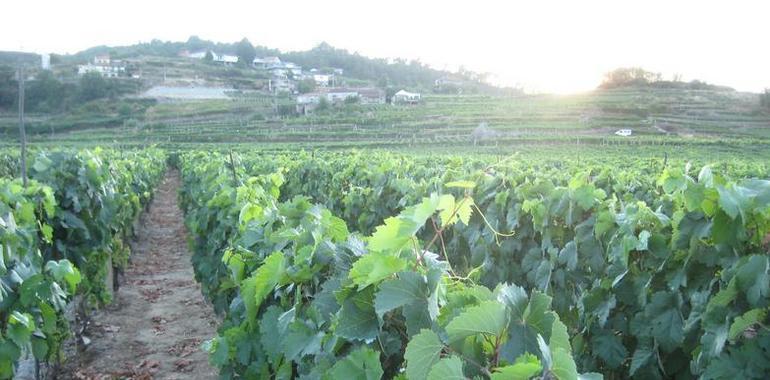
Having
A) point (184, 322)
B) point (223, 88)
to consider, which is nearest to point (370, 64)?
point (223, 88)

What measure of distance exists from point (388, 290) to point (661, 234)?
1.99 metres

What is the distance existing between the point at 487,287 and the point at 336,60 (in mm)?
143442

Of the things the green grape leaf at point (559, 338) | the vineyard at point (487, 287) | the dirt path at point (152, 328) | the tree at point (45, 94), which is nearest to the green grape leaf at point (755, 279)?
the vineyard at point (487, 287)

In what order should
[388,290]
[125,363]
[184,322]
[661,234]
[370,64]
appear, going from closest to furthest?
[388,290] → [661,234] → [125,363] → [184,322] → [370,64]

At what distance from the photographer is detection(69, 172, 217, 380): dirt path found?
227 inches

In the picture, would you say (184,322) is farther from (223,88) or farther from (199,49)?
(199,49)

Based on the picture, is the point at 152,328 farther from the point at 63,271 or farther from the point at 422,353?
the point at 422,353

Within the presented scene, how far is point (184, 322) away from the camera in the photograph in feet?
23.6

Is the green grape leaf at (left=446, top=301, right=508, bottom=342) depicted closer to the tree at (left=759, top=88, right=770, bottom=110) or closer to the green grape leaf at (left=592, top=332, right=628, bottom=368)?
the green grape leaf at (left=592, top=332, right=628, bottom=368)

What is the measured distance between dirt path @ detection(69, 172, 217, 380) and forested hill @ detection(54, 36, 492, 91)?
103563 mm

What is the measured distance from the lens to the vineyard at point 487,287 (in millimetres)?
1388

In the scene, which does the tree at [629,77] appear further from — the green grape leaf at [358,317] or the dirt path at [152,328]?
the green grape leaf at [358,317]

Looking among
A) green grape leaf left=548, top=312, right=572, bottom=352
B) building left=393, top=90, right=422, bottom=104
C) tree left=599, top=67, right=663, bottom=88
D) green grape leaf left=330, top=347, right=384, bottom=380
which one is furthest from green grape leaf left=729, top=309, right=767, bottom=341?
tree left=599, top=67, right=663, bottom=88

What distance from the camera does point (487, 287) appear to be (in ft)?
9.95
